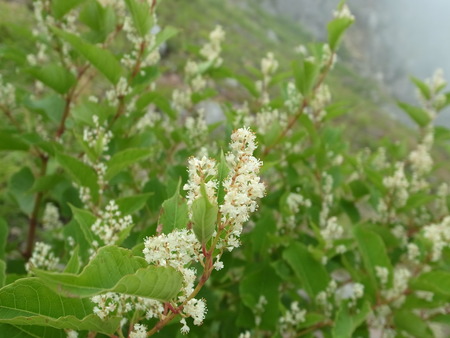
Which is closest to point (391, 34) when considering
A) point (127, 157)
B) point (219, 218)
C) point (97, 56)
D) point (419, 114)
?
point (419, 114)

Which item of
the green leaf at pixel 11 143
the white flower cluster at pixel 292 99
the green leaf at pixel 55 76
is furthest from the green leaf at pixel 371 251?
the green leaf at pixel 11 143

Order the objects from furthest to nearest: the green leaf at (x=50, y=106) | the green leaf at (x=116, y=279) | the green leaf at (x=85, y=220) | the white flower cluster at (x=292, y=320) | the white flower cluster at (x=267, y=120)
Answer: the white flower cluster at (x=267, y=120) → the green leaf at (x=50, y=106) → the white flower cluster at (x=292, y=320) → the green leaf at (x=85, y=220) → the green leaf at (x=116, y=279)

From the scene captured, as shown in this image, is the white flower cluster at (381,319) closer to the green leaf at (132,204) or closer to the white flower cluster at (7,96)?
the green leaf at (132,204)

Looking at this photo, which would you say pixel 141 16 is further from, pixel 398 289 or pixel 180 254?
pixel 398 289

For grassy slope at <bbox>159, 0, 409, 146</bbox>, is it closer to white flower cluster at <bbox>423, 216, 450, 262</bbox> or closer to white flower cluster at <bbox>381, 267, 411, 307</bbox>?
white flower cluster at <bbox>423, 216, 450, 262</bbox>

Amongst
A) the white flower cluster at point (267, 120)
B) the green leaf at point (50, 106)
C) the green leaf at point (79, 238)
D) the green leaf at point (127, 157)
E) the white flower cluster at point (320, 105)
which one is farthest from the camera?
the white flower cluster at point (320, 105)

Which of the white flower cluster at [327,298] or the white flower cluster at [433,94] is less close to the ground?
the white flower cluster at [433,94]

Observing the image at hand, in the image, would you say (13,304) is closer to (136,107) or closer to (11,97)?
(136,107)
